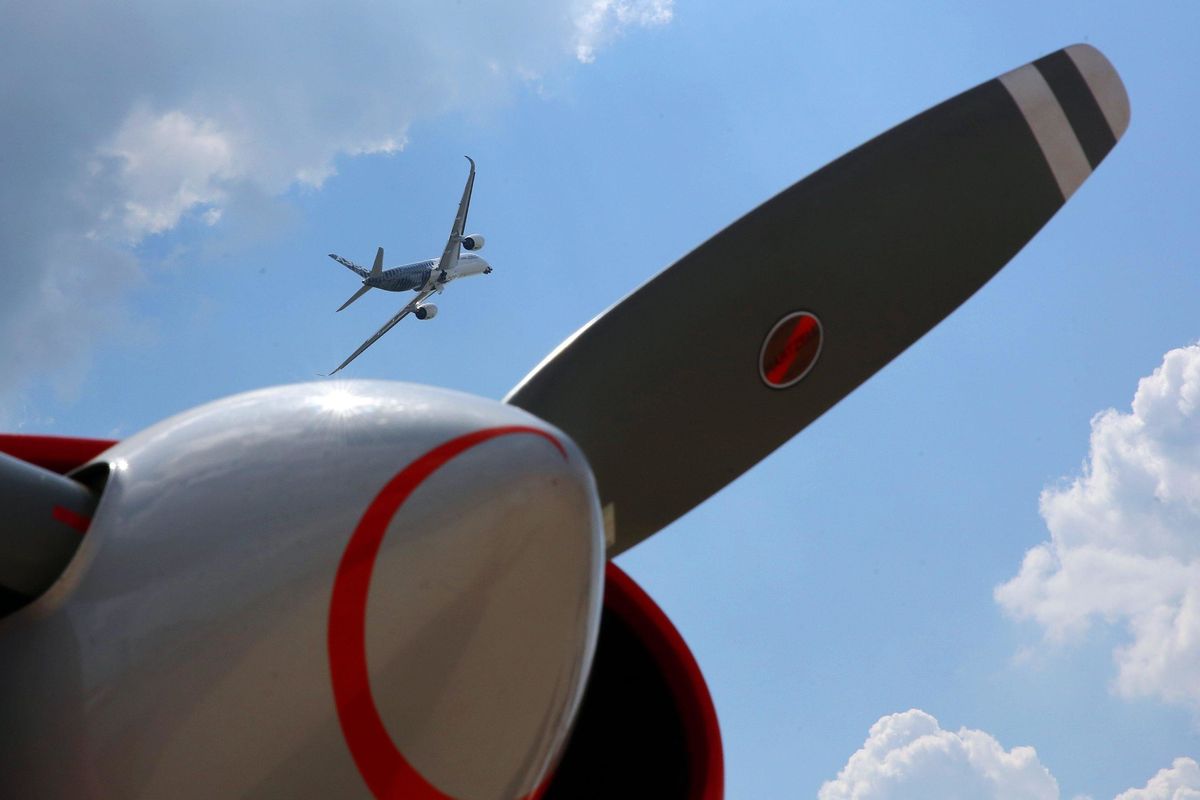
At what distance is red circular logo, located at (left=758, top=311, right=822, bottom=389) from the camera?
6129 mm

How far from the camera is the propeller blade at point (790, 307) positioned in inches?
237

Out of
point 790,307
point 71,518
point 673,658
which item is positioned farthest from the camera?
point 790,307

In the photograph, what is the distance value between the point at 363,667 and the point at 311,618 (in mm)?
210

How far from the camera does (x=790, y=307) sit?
243 inches

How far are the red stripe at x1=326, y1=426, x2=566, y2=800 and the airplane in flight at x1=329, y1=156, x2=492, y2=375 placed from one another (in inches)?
2644

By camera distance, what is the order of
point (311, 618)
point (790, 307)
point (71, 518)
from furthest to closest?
point (790, 307) → point (71, 518) → point (311, 618)

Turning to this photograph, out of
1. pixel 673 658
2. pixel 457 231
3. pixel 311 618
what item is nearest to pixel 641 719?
pixel 673 658

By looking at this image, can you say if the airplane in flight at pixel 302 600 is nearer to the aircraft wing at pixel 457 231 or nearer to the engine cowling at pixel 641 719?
the engine cowling at pixel 641 719

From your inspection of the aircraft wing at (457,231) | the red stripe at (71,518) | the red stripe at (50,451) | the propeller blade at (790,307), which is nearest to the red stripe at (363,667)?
the red stripe at (71,518)

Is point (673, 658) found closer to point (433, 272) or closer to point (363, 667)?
point (363, 667)

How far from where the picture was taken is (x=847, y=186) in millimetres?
6406

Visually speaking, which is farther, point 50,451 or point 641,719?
point 641,719

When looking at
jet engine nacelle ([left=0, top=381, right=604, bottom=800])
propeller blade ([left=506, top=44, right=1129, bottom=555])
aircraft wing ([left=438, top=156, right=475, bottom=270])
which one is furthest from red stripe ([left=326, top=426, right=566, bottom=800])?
aircraft wing ([left=438, top=156, right=475, bottom=270])

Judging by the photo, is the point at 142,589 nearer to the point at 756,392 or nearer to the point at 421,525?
the point at 421,525
